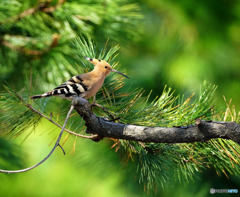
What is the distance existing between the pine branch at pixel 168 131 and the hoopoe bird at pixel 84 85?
0.10 m

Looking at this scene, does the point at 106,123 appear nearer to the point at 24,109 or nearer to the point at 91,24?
the point at 24,109

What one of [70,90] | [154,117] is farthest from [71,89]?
[154,117]

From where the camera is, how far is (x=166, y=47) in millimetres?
1935

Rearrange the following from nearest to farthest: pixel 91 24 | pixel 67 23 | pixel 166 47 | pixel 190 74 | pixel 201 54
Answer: pixel 67 23, pixel 91 24, pixel 166 47, pixel 190 74, pixel 201 54

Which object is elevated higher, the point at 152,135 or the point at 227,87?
the point at 152,135

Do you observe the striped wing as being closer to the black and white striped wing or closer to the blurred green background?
the black and white striped wing

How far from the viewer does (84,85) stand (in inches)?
37.2

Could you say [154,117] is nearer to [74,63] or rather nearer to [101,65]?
[101,65]

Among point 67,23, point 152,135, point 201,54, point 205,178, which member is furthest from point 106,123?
point 201,54

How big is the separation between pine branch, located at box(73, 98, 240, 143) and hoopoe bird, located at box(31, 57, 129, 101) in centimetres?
10

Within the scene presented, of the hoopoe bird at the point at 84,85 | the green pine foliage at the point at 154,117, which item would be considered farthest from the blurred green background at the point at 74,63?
the hoopoe bird at the point at 84,85

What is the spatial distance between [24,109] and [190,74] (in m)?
1.56

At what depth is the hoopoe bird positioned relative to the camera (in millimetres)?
930

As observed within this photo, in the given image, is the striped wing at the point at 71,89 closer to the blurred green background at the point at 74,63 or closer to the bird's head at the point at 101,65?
the bird's head at the point at 101,65
